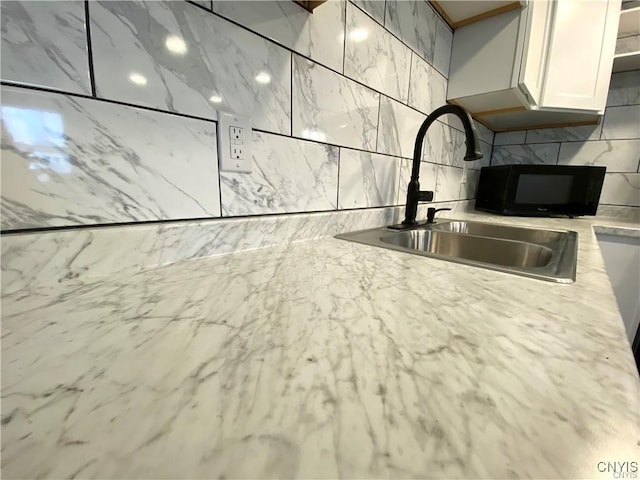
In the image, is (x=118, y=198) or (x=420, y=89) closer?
(x=118, y=198)

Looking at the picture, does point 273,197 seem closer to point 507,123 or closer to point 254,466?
point 254,466

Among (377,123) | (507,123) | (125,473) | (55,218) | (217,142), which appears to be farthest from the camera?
(507,123)

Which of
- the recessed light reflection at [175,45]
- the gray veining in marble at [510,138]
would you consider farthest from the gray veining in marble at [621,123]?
the recessed light reflection at [175,45]

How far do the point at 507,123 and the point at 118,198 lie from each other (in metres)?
2.21

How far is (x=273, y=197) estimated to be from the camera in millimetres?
674

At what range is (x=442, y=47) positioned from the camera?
4.09 ft

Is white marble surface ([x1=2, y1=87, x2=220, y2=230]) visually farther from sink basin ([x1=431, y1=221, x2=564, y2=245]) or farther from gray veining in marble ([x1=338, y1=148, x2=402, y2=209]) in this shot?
sink basin ([x1=431, y1=221, x2=564, y2=245])

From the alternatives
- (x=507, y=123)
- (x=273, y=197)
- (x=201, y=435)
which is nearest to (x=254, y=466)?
(x=201, y=435)

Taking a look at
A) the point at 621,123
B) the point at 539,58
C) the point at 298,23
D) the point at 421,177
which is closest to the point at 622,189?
the point at 621,123

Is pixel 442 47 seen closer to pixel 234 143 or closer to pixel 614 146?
pixel 234 143

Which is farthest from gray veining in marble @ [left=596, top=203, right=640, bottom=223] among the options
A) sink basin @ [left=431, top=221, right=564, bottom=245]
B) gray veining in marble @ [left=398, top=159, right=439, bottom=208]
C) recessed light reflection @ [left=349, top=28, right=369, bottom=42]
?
recessed light reflection @ [left=349, top=28, right=369, bottom=42]

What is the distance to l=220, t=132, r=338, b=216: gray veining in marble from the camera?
608 millimetres

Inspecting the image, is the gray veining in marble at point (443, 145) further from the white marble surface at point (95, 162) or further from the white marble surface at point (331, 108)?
the white marble surface at point (95, 162)

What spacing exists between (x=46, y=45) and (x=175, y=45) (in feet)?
0.59
